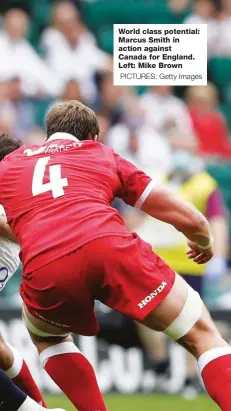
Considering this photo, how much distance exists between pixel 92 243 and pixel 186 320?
56 centimetres

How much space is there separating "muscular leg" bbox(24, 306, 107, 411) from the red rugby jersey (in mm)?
602

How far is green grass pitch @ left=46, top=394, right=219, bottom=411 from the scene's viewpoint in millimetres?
8172

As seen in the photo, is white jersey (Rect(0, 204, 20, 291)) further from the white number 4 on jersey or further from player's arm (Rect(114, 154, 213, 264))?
player's arm (Rect(114, 154, 213, 264))

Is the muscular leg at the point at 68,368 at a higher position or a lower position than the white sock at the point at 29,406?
higher

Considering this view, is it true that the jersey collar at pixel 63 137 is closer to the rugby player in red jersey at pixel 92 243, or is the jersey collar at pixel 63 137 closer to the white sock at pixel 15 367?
the rugby player in red jersey at pixel 92 243

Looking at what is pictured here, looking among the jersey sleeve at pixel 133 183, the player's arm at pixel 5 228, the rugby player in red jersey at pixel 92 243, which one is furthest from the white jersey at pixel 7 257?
the jersey sleeve at pixel 133 183

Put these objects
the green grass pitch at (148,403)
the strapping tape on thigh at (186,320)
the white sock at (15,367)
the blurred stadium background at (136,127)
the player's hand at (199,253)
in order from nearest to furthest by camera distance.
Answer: the strapping tape on thigh at (186,320) < the player's hand at (199,253) < the white sock at (15,367) < the green grass pitch at (148,403) < the blurred stadium background at (136,127)

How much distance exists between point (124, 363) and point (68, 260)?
12.9ft

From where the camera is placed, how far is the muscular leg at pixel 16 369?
589 cm

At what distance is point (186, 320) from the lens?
5180mm

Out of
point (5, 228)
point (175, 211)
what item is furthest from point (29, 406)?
point (175, 211)

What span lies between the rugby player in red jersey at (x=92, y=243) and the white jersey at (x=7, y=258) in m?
0.41

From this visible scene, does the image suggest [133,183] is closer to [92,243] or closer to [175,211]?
[175,211]
